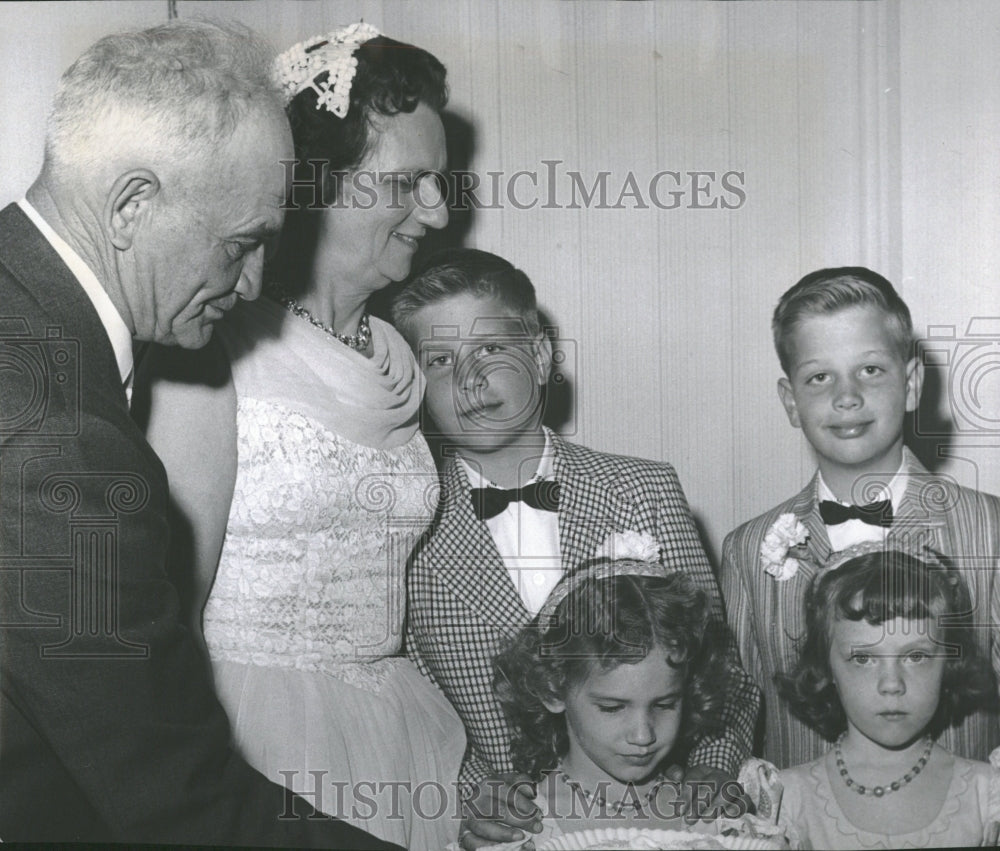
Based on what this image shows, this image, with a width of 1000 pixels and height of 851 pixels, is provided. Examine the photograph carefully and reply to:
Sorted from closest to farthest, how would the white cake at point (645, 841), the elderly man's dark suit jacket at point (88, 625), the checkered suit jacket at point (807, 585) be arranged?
the elderly man's dark suit jacket at point (88, 625)
the white cake at point (645, 841)
the checkered suit jacket at point (807, 585)

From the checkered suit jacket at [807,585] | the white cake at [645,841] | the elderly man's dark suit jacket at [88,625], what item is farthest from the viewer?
the checkered suit jacket at [807,585]

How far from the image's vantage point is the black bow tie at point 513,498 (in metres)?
1.91

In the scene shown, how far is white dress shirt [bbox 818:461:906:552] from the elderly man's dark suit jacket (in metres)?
0.90

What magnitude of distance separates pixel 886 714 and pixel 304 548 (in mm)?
915

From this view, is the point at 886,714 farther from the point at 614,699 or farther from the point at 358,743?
the point at 358,743

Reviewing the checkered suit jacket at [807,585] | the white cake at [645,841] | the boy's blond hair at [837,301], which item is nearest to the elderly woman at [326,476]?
the white cake at [645,841]

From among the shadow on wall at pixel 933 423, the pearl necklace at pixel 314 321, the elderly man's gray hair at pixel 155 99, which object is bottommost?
the shadow on wall at pixel 933 423

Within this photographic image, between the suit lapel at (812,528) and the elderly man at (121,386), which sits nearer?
the elderly man at (121,386)

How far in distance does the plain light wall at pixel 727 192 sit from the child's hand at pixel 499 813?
1.67 feet

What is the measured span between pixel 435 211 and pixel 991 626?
108 cm

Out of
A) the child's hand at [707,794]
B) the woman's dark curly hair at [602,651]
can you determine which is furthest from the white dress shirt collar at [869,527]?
the child's hand at [707,794]

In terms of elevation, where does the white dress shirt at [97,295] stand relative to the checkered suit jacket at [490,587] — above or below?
above

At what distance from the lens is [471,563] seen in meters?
1.89

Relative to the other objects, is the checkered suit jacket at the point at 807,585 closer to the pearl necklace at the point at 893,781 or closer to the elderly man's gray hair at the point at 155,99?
the pearl necklace at the point at 893,781
